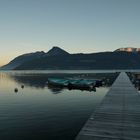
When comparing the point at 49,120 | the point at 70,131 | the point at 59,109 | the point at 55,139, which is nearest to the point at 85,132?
the point at 55,139

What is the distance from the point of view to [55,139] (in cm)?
2289

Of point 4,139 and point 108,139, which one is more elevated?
point 108,139

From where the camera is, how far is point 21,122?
97.9 ft

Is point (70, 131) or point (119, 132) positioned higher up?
point (119, 132)

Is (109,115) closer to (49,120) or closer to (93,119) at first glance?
(93,119)

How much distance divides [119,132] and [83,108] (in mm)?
21397

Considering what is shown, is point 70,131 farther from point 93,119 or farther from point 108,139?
point 108,139

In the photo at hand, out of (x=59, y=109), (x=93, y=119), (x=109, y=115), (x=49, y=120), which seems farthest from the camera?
(x=59, y=109)

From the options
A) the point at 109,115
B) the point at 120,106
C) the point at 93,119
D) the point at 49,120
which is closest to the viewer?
the point at 93,119

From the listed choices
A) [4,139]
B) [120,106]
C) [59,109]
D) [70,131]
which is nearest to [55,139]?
[70,131]

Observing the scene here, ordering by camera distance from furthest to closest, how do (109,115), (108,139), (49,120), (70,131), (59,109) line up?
1. (59,109)
2. (49,120)
3. (70,131)
4. (109,115)
5. (108,139)

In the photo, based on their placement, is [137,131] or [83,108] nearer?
[137,131]

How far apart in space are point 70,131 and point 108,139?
983 centimetres

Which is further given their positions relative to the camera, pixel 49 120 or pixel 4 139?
pixel 49 120
